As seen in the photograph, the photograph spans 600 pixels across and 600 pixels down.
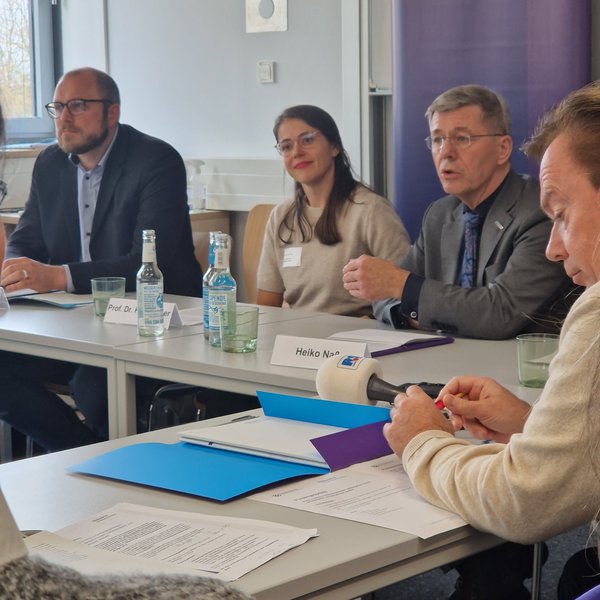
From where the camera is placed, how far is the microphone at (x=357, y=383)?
6.51 ft

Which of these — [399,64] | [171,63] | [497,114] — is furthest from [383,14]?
[497,114]

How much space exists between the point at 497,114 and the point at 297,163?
0.86 m

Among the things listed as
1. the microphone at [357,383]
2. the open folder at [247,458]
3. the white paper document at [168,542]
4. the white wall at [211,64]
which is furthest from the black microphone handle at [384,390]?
the white wall at [211,64]

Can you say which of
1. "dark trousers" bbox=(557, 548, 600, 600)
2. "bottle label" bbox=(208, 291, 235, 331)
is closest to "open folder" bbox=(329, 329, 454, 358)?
"bottle label" bbox=(208, 291, 235, 331)

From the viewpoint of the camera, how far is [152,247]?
2850 mm

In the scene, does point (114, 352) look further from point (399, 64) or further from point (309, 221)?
point (399, 64)

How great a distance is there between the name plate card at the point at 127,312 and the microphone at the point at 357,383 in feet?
3.51

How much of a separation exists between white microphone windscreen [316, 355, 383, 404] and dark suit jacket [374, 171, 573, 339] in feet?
2.82

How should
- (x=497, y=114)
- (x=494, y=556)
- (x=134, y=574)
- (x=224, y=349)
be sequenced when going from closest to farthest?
1. (x=134, y=574)
2. (x=494, y=556)
3. (x=224, y=349)
4. (x=497, y=114)

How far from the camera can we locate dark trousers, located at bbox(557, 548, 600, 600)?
6.44ft

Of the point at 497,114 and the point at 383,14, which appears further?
the point at 383,14

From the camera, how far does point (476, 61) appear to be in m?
4.50

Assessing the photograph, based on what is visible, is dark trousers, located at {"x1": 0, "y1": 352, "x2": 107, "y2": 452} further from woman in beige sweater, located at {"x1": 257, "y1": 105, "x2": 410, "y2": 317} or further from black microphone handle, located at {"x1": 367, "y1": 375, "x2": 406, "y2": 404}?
black microphone handle, located at {"x1": 367, "y1": 375, "x2": 406, "y2": 404}

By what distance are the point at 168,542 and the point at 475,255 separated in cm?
192
